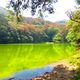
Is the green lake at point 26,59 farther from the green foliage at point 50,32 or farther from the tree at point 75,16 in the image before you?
the green foliage at point 50,32

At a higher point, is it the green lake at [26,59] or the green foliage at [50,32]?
the green lake at [26,59]

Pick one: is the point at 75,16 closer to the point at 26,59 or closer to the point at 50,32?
the point at 26,59

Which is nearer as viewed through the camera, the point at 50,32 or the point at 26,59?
the point at 26,59

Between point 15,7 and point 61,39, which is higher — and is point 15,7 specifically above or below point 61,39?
above

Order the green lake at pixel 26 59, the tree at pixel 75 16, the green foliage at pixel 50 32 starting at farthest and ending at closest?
1. the green foliage at pixel 50 32
2. the tree at pixel 75 16
3. the green lake at pixel 26 59

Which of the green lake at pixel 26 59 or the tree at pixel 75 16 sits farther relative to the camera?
the tree at pixel 75 16

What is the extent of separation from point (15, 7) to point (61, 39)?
114m

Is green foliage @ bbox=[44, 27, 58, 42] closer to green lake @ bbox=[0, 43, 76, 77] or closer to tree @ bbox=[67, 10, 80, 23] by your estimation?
green lake @ bbox=[0, 43, 76, 77]

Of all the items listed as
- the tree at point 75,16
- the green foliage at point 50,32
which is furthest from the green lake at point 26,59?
the green foliage at point 50,32

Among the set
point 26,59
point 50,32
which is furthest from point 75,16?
point 50,32

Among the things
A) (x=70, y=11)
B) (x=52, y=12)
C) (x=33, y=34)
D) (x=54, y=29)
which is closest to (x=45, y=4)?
(x=52, y=12)

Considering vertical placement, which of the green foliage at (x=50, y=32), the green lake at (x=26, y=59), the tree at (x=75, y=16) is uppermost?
the tree at (x=75, y=16)

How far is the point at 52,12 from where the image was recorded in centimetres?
2014

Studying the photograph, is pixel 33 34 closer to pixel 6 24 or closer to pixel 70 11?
pixel 6 24
